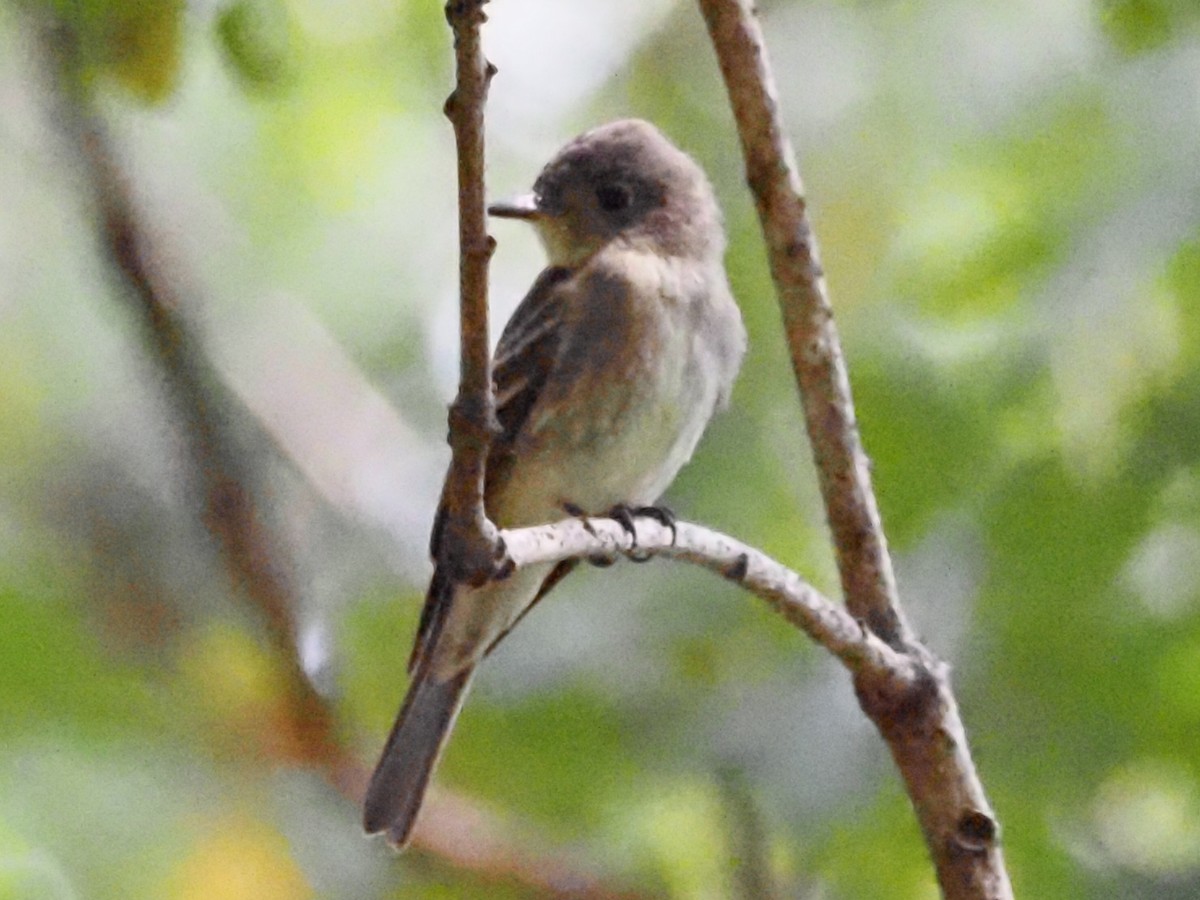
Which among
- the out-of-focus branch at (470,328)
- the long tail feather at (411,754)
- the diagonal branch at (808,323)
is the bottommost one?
the long tail feather at (411,754)

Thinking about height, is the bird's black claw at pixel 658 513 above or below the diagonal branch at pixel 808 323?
below

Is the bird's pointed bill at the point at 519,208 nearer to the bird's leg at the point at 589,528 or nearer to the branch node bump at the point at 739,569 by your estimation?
the bird's leg at the point at 589,528

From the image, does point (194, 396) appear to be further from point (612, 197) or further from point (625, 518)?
point (612, 197)

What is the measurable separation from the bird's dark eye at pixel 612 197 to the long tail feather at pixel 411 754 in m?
0.94

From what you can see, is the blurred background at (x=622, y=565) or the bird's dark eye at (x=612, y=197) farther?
the bird's dark eye at (x=612, y=197)

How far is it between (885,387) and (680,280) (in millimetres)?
426

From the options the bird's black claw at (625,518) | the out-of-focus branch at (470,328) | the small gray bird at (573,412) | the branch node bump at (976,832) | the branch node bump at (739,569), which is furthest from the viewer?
the small gray bird at (573,412)

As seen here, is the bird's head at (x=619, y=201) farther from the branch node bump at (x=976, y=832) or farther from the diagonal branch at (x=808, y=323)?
the branch node bump at (x=976, y=832)

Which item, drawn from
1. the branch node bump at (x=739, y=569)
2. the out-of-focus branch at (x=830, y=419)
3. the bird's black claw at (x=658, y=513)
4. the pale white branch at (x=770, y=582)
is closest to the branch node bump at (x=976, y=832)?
the out-of-focus branch at (x=830, y=419)

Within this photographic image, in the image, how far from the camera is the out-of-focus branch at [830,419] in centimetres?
235

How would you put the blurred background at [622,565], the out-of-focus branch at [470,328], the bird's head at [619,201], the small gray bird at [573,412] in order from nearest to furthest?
1. the out-of-focus branch at [470,328]
2. the blurred background at [622,565]
3. the small gray bird at [573,412]
4. the bird's head at [619,201]

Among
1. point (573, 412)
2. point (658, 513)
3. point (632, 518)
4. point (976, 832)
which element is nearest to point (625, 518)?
point (632, 518)

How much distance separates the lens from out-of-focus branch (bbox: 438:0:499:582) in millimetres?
1551

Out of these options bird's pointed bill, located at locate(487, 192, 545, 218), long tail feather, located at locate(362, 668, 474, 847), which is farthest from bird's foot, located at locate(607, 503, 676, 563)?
bird's pointed bill, located at locate(487, 192, 545, 218)
